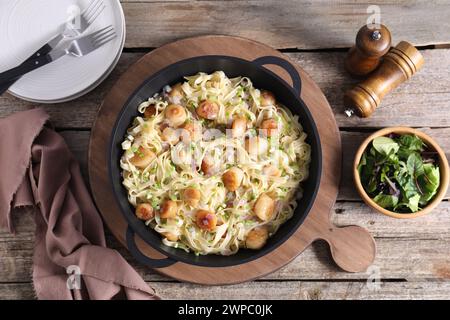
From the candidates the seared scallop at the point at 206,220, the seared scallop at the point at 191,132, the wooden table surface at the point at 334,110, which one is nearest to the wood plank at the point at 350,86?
the wooden table surface at the point at 334,110

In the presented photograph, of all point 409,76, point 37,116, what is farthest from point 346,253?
point 37,116

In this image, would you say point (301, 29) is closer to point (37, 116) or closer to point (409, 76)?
point (409, 76)

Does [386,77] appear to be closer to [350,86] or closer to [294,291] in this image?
[350,86]

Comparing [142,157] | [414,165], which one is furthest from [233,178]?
[414,165]

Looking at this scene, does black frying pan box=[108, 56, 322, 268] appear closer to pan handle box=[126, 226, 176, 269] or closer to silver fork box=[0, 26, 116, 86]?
pan handle box=[126, 226, 176, 269]

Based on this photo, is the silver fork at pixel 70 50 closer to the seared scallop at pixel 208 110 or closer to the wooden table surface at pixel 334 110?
the wooden table surface at pixel 334 110

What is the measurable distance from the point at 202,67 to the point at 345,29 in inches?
33.6

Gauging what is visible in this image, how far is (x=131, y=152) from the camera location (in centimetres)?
251

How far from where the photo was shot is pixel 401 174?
8.11 ft

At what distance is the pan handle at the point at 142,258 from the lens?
2.59 m

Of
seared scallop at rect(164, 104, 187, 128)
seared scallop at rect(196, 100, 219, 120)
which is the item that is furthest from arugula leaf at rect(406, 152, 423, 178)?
seared scallop at rect(164, 104, 187, 128)

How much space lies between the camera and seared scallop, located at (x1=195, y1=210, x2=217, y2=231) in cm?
243

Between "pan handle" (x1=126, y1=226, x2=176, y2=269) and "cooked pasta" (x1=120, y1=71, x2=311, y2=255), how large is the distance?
134 mm

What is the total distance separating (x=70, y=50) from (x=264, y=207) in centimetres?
130
